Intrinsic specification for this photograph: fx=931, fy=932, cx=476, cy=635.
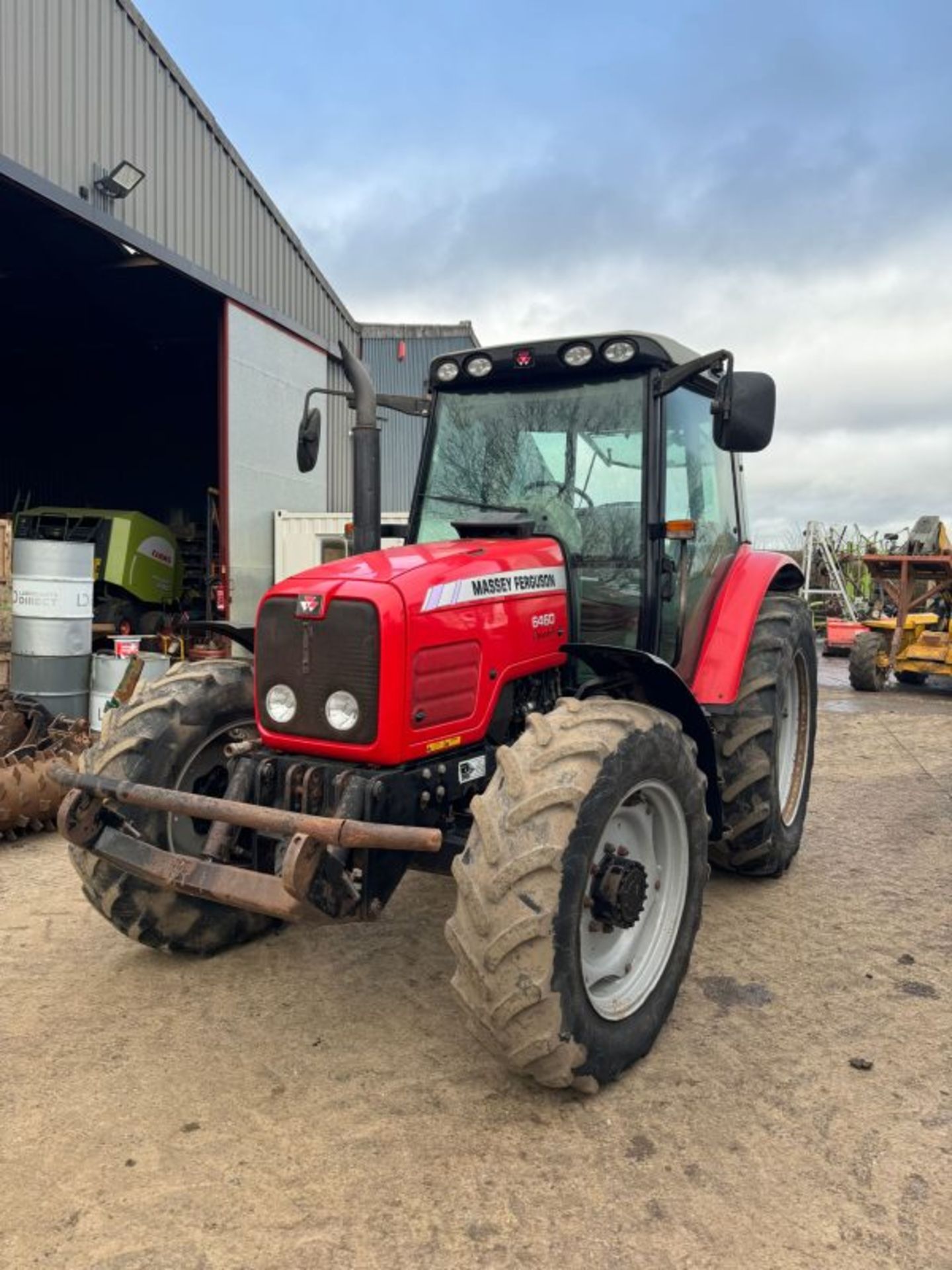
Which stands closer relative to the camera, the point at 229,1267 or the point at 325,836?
the point at 229,1267

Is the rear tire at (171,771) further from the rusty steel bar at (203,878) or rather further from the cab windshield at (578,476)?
the cab windshield at (578,476)

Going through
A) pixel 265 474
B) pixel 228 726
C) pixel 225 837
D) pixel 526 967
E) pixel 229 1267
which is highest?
pixel 265 474

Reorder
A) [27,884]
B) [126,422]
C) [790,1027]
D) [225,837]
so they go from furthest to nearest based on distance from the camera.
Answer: [126,422], [27,884], [790,1027], [225,837]

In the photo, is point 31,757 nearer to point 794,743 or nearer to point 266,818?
point 266,818

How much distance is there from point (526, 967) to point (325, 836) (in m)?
0.62

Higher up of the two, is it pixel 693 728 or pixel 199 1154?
pixel 693 728

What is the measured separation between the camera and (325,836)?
7.89 ft

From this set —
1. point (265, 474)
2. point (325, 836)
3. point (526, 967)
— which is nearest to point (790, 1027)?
point (526, 967)

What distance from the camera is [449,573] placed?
2986 millimetres

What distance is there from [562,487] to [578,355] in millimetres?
502

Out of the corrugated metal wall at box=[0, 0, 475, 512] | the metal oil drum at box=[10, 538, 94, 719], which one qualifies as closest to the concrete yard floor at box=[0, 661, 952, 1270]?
the metal oil drum at box=[10, 538, 94, 719]

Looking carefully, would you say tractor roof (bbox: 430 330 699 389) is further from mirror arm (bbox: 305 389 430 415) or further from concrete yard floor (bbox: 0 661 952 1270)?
concrete yard floor (bbox: 0 661 952 1270)

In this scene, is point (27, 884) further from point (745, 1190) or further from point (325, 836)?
point (745, 1190)

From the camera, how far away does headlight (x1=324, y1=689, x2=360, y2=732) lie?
2816 millimetres
